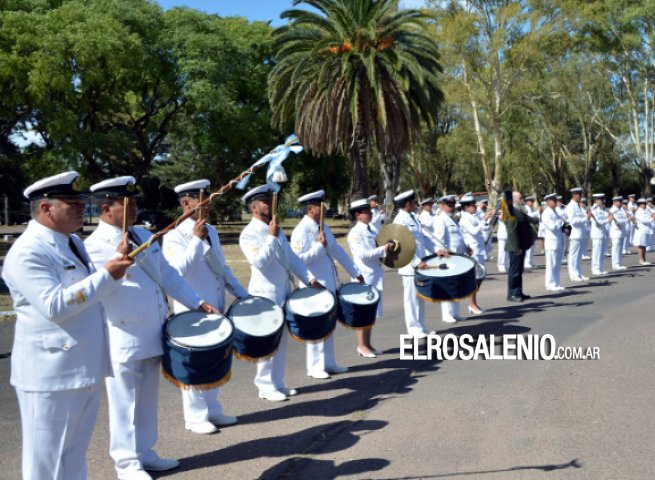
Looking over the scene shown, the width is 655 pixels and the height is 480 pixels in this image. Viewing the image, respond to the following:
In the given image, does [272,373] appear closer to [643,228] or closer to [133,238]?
[133,238]

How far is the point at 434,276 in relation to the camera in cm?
931

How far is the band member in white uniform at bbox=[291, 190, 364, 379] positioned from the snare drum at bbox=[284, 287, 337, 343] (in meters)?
0.76

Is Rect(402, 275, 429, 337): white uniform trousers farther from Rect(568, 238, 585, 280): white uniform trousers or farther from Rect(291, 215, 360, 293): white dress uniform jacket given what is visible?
Rect(568, 238, 585, 280): white uniform trousers

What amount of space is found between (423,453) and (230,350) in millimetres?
1675

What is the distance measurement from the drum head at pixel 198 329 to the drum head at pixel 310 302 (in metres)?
1.66

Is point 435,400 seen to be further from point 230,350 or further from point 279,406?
point 230,350

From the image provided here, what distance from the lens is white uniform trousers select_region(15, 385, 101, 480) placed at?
4.01 metres

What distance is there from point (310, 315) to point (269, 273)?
0.64m

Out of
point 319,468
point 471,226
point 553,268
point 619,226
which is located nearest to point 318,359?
point 319,468

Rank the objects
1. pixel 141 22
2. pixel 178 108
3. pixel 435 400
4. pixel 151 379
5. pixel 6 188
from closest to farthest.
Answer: pixel 151 379
pixel 435 400
pixel 141 22
pixel 178 108
pixel 6 188

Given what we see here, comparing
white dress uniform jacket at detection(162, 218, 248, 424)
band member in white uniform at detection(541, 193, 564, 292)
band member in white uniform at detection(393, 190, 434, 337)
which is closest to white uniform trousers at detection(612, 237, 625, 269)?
band member in white uniform at detection(541, 193, 564, 292)

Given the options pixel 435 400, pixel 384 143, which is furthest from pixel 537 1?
pixel 435 400

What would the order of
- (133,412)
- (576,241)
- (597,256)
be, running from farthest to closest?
(597,256), (576,241), (133,412)

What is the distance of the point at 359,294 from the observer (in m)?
8.10
